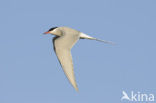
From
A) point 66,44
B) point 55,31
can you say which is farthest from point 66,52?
point 55,31

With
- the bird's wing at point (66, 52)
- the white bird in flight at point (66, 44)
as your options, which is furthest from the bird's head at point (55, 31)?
the bird's wing at point (66, 52)

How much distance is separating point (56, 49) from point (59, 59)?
2.75ft

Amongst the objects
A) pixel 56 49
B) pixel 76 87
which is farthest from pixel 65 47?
pixel 76 87

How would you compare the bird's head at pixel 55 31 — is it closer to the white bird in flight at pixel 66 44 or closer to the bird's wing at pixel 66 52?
the white bird in flight at pixel 66 44

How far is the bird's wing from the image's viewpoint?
352 inches

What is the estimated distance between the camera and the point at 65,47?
10.4 meters

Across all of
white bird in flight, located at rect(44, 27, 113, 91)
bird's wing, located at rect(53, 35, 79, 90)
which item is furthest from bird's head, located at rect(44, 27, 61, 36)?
bird's wing, located at rect(53, 35, 79, 90)

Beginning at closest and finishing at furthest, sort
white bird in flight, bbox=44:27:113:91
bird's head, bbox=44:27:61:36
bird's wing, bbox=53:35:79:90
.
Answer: bird's wing, bbox=53:35:79:90
white bird in flight, bbox=44:27:113:91
bird's head, bbox=44:27:61:36

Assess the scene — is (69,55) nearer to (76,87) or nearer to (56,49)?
(56,49)

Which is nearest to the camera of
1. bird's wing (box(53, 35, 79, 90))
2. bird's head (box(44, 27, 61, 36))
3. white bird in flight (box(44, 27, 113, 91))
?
bird's wing (box(53, 35, 79, 90))

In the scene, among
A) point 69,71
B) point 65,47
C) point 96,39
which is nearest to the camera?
point 69,71

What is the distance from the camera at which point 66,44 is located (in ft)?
35.0

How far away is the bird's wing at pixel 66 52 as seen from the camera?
895 cm

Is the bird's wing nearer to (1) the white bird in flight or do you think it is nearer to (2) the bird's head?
(1) the white bird in flight
